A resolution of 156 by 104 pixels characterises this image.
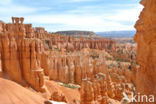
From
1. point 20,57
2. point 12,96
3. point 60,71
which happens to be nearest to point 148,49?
point 12,96

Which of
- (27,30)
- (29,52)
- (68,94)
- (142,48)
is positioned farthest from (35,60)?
(142,48)

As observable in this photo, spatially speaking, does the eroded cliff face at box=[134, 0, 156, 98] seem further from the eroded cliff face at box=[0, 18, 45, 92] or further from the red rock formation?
the eroded cliff face at box=[0, 18, 45, 92]

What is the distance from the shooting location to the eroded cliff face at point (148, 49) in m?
4.61

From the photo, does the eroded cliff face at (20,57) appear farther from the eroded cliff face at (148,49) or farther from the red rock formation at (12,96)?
the eroded cliff face at (148,49)

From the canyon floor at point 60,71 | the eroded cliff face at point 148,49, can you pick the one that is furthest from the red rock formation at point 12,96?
the eroded cliff face at point 148,49

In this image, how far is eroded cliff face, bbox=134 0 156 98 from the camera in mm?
4605

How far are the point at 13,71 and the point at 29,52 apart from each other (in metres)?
2.72

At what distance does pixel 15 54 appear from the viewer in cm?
1677

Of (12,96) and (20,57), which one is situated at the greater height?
(20,57)

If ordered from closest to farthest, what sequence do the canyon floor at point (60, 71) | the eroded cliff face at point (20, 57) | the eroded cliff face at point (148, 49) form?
the eroded cliff face at point (148, 49) → the canyon floor at point (60, 71) → the eroded cliff face at point (20, 57)

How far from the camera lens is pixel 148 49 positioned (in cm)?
491

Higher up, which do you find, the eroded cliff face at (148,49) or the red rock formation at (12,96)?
the eroded cliff face at (148,49)

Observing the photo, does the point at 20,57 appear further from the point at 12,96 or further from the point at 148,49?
the point at 148,49

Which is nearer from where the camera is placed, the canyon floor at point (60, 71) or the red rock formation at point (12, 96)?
the canyon floor at point (60, 71)
